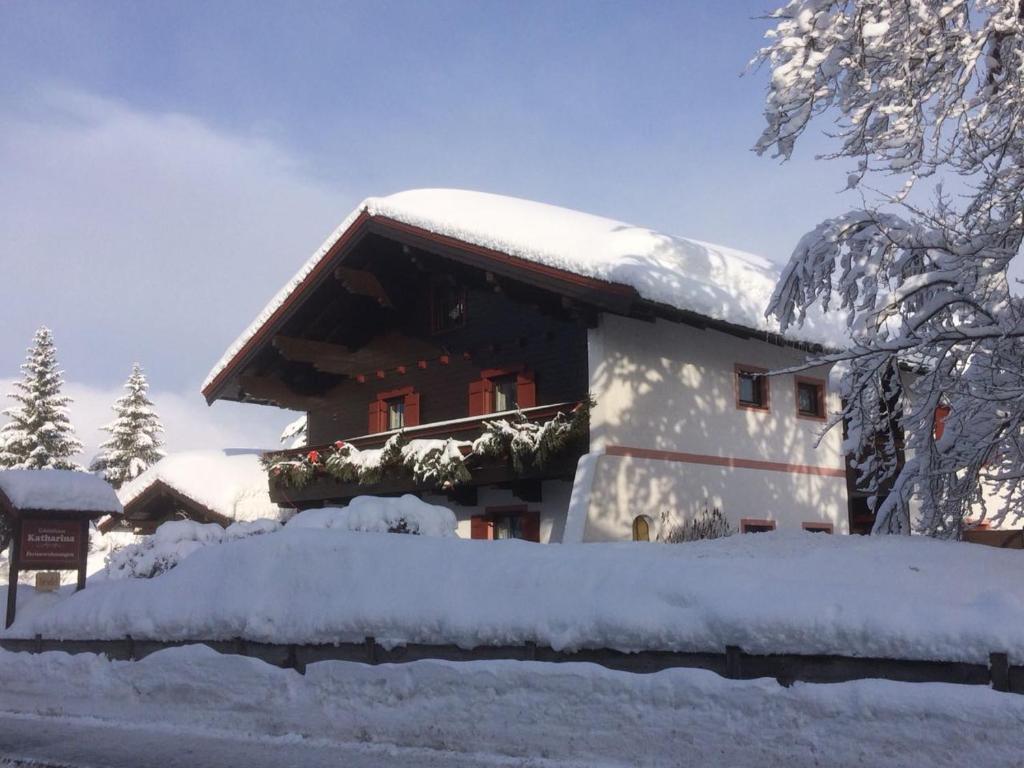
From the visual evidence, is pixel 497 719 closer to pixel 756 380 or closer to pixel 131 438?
pixel 756 380

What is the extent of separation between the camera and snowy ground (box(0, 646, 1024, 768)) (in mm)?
6586

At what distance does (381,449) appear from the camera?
65.5 ft

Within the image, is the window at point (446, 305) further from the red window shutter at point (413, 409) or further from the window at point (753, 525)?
the window at point (753, 525)

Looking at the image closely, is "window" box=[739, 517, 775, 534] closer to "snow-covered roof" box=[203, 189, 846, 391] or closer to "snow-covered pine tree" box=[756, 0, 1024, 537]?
"snow-covered roof" box=[203, 189, 846, 391]

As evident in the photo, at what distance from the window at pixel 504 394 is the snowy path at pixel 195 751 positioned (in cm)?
1081

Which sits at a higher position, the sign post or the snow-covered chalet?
the snow-covered chalet

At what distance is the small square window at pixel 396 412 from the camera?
22.5 m

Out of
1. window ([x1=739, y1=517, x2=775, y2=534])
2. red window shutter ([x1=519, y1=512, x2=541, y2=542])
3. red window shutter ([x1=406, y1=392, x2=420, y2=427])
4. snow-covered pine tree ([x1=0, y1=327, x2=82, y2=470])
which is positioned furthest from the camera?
snow-covered pine tree ([x1=0, y1=327, x2=82, y2=470])

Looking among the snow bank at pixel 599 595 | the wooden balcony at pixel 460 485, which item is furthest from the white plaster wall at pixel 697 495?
the snow bank at pixel 599 595

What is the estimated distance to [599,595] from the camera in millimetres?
8469

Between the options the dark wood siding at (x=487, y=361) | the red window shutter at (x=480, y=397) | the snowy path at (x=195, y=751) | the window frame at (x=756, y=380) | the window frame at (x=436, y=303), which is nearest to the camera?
the snowy path at (x=195, y=751)

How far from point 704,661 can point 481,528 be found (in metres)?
12.0

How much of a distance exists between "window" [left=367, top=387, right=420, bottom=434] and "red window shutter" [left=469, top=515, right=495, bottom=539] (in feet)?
10.9

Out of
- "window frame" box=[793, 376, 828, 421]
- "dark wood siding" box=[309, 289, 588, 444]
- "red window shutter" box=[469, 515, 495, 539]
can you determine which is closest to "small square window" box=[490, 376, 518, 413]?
"dark wood siding" box=[309, 289, 588, 444]
